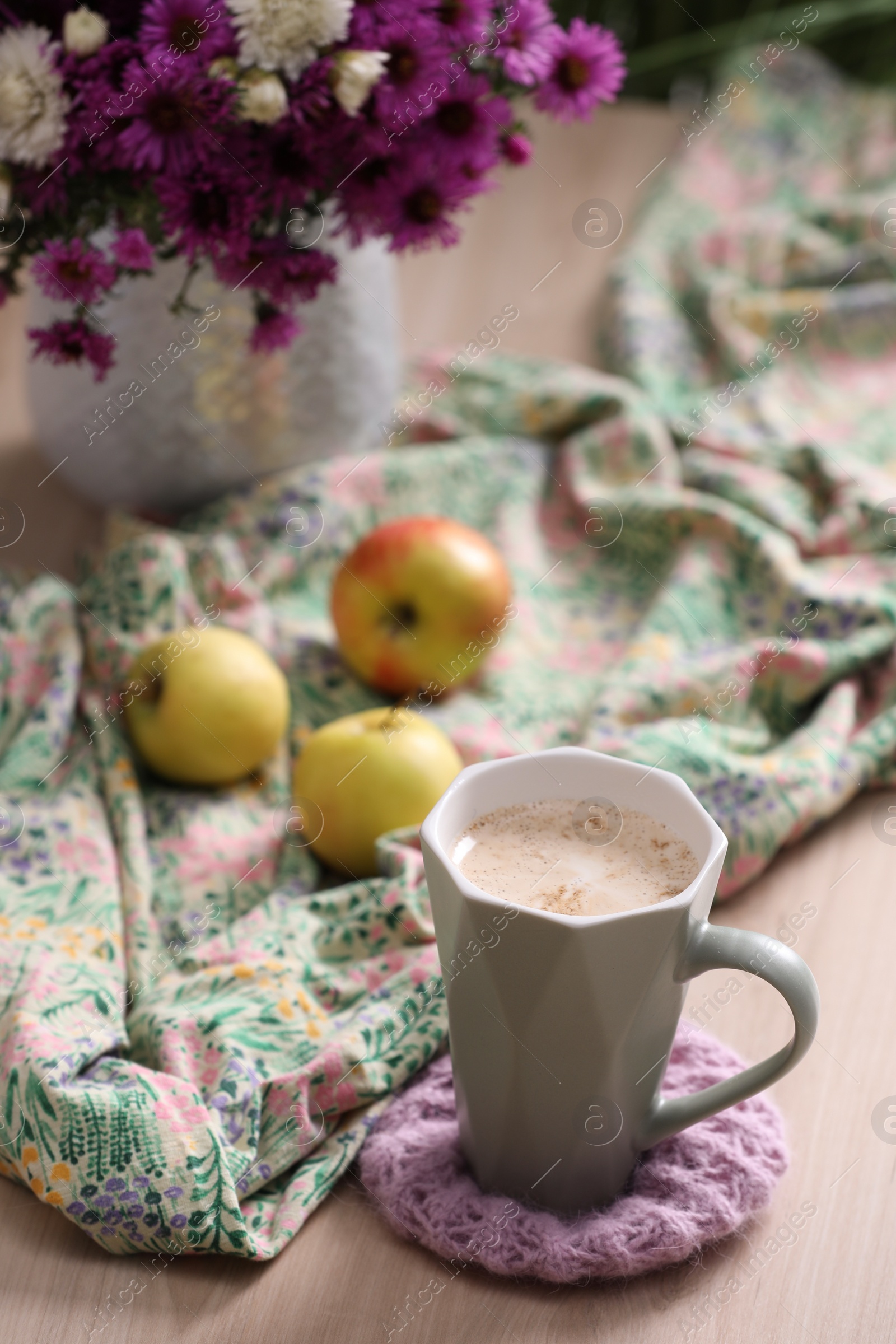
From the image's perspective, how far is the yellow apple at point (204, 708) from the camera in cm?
73

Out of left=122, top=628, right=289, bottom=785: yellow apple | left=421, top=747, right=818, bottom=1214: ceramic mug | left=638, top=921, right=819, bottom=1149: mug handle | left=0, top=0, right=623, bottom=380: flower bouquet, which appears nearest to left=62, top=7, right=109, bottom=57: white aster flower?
left=0, top=0, right=623, bottom=380: flower bouquet

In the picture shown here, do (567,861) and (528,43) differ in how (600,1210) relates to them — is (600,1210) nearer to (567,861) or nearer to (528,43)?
(567,861)

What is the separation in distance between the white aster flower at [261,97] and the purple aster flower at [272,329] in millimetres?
134

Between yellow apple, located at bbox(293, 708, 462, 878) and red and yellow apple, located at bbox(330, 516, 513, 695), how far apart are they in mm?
106

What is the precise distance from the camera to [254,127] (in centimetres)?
67

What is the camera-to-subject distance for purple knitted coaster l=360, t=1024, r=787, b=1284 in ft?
1.65

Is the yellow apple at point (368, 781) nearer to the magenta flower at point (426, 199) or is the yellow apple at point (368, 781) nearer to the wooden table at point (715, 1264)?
the wooden table at point (715, 1264)

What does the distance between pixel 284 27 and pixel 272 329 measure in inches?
6.9

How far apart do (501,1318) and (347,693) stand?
1.44 ft

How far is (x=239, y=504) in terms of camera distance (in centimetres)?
88

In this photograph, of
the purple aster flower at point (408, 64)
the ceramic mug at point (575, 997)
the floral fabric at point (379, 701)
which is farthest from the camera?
the purple aster flower at point (408, 64)

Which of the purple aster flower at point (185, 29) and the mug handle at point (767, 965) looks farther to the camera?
the purple aster flower at point (185, 29)

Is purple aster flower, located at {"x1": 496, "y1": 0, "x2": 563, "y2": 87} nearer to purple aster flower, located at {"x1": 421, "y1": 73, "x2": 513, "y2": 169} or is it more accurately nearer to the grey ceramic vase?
purple aster flower, located at {"x1": 421, "y1": 73, "x2": 513, "y2": 169}

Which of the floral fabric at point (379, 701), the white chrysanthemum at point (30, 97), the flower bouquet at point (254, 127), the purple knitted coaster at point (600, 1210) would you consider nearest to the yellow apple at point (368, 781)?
the floral fabric at point (379, 701)
